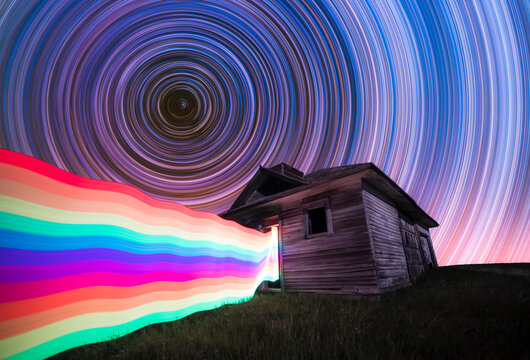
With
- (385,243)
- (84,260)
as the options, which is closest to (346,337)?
(84,260)

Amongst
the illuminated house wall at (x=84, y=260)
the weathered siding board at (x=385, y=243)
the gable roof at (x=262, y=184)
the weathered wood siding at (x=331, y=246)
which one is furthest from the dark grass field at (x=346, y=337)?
the gable roof at (x=262, y=184)

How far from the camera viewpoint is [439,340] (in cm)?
310

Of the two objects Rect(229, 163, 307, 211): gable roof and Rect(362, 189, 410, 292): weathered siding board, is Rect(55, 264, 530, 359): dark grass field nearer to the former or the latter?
Rect(362, 189, 410, 292): weathered siding board

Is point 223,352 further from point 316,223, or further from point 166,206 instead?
point 316,223

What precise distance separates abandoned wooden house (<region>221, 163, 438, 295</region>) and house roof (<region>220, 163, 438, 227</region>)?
44mm

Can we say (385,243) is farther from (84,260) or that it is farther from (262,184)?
(84,260)

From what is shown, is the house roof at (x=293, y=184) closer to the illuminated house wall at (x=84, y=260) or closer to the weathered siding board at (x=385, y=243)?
the weathered siding board at (x=385, y=243)

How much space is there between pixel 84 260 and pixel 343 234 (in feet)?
25.1

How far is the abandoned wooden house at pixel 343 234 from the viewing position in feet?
24.0

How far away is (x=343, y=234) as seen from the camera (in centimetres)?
788

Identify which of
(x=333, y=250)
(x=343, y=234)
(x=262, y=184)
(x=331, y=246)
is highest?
(x=262, y=184)

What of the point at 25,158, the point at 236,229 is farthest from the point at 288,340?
the point at 25,158

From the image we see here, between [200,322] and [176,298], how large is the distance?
1.61 m

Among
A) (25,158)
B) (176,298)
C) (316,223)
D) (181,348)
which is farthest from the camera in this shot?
(316,223)
